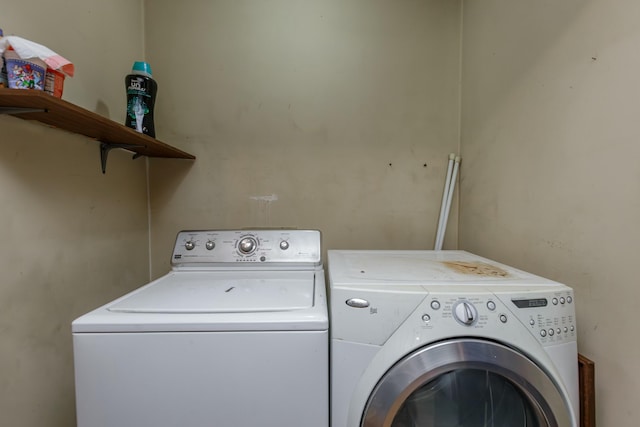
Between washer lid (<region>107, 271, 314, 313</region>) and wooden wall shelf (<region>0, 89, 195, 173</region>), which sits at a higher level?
wooden wall shelf (<region>0, 89, 195, 173</region>)

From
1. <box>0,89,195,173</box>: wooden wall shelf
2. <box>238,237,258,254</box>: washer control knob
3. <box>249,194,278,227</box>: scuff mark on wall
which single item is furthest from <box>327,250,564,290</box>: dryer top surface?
<box>0,89,195,173</box>: wooden wall shelf

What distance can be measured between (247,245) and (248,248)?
14 mm

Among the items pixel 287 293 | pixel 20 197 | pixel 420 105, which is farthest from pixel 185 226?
pixel 420 105

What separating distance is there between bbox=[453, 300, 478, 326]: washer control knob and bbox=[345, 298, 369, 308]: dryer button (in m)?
0.22

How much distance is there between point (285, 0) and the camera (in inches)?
55.6

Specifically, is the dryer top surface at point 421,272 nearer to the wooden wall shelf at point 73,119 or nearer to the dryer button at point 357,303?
the dryer button at point 357,303

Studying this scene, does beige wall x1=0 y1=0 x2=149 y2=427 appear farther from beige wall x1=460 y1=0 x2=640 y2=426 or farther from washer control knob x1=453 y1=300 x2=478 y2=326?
beige wall x1=460 y1=0 x2=640 y2=426

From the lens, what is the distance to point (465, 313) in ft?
2.15

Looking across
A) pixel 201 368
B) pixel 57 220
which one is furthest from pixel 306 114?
pixel 201 368

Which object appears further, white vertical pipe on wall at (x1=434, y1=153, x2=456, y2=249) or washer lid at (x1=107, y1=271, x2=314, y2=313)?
white vertical pipe on wall at (x1=434, y1=153, x2=456, y2=249)

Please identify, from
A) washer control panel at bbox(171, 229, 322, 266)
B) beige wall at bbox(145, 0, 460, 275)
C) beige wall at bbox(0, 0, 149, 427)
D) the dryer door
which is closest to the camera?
the dryer door

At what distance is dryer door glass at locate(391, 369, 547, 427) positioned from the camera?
69cm

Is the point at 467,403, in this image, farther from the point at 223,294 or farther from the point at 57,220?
the point at 57,220

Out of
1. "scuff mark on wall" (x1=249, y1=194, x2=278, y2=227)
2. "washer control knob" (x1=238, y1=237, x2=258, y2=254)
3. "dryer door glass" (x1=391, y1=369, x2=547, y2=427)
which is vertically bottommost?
"dryer door glass" (x1=391, y1=369, x2=547, y2=427)
